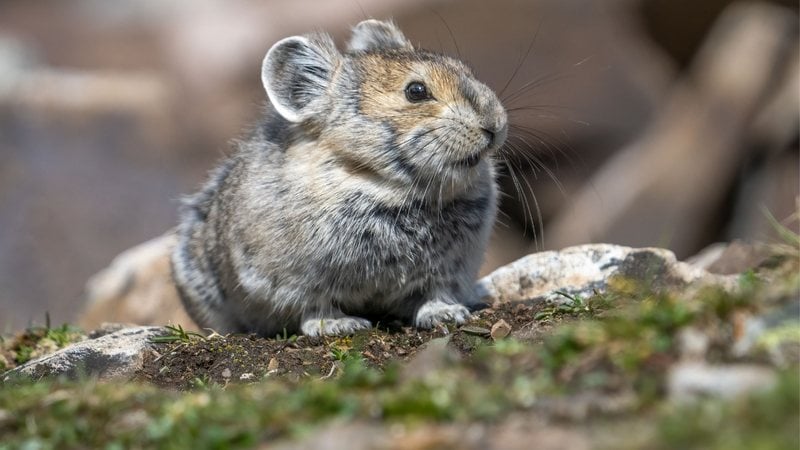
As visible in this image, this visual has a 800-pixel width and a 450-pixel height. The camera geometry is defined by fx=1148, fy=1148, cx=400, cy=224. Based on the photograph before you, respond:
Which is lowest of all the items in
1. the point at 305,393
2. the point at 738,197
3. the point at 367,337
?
the point at 738,197

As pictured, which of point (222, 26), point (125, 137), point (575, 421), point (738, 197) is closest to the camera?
point (575, 421)

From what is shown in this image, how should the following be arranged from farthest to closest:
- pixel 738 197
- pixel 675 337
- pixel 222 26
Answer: pixel 222 26 → pixel 738 197 → pixel 675 337

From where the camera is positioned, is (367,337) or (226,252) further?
(226,252)

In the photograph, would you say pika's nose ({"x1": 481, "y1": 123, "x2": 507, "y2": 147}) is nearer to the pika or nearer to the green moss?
the pika

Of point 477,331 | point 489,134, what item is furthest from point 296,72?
point 477,331

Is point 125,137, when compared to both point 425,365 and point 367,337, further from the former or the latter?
point 425,365

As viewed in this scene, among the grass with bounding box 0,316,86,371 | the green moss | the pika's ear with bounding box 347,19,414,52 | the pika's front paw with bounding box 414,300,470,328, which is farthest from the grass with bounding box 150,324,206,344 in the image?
the green moss

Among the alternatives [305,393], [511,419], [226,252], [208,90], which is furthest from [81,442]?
[208,90]

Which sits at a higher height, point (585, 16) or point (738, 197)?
point (585, 16)
